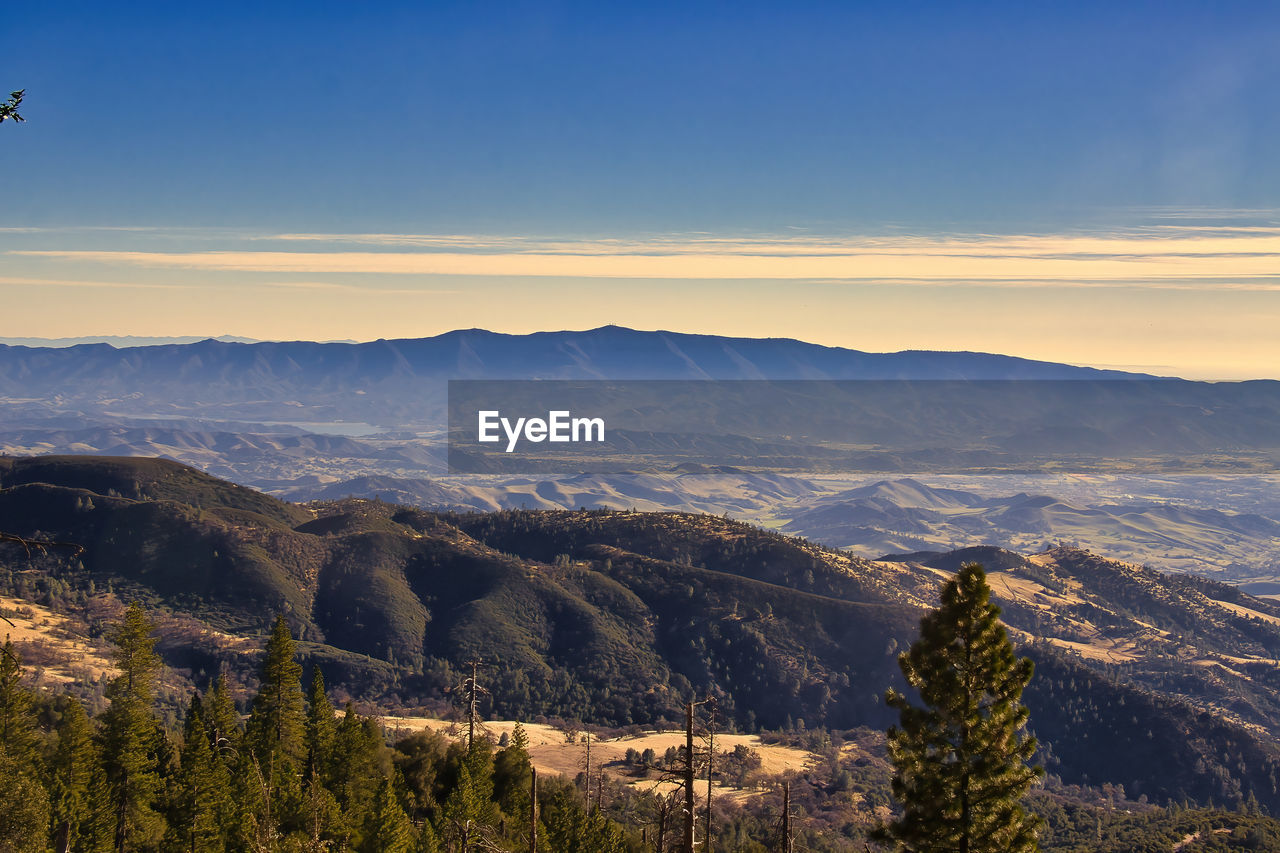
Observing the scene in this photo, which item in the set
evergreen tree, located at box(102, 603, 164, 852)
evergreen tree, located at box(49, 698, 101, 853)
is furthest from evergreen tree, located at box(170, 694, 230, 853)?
evergreen tree, located at box(49, 698, 101, 853)

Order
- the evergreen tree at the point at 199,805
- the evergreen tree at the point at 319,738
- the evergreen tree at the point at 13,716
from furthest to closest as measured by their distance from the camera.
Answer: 1. the evergreen tree at the point at 319,738
2. the evergreen tree at the point at 13,716
3. the evergreen tree at the point at 199,805

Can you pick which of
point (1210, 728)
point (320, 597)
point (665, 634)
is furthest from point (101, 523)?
point (1210, 728)

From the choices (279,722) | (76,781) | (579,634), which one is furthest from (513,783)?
(579,634)

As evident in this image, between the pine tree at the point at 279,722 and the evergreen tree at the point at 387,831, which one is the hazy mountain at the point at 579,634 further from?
the evergreen tree at the point at 387,831

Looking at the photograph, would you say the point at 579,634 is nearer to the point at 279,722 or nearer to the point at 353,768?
the point at 353,768

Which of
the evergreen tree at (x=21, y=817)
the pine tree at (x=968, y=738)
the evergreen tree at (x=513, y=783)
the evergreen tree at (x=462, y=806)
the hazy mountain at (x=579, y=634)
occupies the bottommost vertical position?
the hazy mountain at (x=579, y=634)

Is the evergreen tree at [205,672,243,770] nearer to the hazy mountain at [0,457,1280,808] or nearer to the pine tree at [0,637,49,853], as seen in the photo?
the pine tree at [0,637,49,853]

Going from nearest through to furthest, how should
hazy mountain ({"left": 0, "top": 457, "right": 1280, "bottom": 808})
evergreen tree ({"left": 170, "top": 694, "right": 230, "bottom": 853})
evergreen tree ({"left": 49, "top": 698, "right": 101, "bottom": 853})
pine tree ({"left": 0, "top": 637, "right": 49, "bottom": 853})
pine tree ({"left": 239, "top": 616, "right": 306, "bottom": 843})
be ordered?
1. pine tree ({"left": 0, "top": 637, "right": 49, "bottom": 853})
2. evergreen tree ({"left": 49, "top": 698, "right": 101, "bottom": 853})
3. evergreen tree ({"left": 170, "top": 694, "right": 230, "bottom": 853})
4. pine tree ({"left": 239, "top": 616, "right": 306, "bottom": 843})
5. hazy mountain ({"left": 0, "top": 457, "right": 1280, "bottom": 808})

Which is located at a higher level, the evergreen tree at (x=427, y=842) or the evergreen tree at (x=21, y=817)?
the evergreen tree at (x=21, y=817)

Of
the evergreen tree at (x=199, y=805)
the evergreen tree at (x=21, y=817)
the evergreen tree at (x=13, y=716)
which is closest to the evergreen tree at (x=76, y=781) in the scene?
the evergreen tree at (x=13, y=716)
